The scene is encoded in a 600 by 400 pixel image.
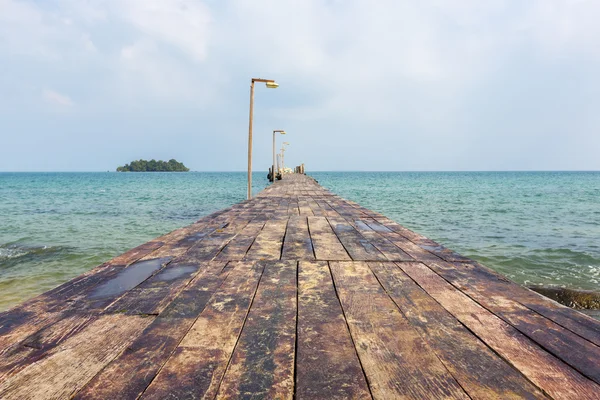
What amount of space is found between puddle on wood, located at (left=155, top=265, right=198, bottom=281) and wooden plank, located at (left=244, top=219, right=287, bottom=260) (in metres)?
0.57

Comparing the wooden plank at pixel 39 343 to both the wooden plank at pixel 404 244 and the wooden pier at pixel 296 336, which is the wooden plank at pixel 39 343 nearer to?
the wooden pier at pixel 296 336

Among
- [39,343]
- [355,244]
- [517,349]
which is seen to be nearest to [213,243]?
[355,244]

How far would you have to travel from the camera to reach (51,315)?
1890 mm

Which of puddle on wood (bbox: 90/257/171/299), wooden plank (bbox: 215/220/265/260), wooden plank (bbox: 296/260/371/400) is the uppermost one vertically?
wooden plank (bbox: 296/260/371/400)

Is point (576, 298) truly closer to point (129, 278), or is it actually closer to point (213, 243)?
point (213, 243)

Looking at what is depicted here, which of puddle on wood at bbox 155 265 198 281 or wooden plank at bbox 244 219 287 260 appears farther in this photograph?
wooden plank at bbox 244 219 287 260

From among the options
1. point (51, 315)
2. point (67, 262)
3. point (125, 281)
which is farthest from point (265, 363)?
point (67, 262)

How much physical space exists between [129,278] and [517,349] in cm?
269

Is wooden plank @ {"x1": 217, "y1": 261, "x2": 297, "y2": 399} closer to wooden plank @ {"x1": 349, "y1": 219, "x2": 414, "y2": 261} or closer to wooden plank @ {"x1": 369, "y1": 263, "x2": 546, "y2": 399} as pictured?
wooden plank @ {"x1": 369, "y1": 263, "x2": 546, "y2": 399}

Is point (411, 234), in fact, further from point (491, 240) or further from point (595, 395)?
point (491, 240)

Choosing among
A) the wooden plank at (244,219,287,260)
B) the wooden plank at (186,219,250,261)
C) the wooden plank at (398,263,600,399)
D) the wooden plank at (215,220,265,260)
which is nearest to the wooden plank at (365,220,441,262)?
the wooden plank at (398,263,600,399)

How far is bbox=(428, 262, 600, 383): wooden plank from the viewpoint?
1441 mm

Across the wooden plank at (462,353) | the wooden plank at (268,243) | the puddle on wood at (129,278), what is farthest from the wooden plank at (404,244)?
the puddle on wood at (129,278)

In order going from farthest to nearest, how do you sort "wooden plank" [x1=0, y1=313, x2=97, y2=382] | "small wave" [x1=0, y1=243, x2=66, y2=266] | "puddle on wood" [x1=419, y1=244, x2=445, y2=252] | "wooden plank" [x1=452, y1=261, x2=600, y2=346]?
"small wave" [x1=0, y1=243, x2=66, y2=266]
"puddle on wood" [x1=419, y1=244, x2=445, y2=252]
"wooden plank" [x1=452, y1=261, x2=600, y2=346]
"wooden plank" [x1=0, y1=313, x2=97, y2=382]
